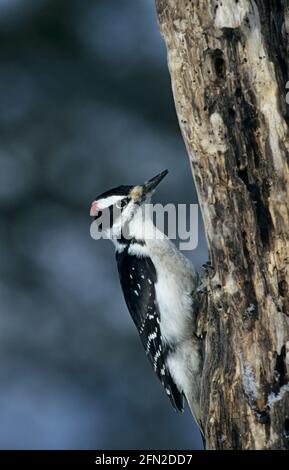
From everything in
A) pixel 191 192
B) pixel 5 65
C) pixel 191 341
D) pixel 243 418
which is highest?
pixel 5 65

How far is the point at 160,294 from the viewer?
603cm

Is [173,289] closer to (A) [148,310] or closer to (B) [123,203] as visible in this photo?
(A) [148,310]

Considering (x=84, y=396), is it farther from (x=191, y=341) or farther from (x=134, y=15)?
(x=191, y=341)

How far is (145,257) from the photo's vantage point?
6.06 meters

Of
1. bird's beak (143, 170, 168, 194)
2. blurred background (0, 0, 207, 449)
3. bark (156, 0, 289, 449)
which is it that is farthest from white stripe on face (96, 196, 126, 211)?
blurred background (0, 0, 207, 449)

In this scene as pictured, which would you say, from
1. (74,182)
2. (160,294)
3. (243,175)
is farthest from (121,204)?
(74,182)

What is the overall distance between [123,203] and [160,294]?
683 millimetres

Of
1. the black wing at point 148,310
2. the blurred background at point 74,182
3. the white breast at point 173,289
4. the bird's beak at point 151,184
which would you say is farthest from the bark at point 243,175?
the blurred background at point 74,182

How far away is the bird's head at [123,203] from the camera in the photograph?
20.6 feet

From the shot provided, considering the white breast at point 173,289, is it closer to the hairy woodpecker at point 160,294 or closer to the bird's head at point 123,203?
the hairy woodpecker at point 160,294

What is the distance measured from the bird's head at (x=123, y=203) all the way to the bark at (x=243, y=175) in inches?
62.9

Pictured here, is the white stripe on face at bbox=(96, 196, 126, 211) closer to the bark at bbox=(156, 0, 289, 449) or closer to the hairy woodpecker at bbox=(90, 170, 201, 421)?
the hairy woodpecker at bbox=(90, 170, 201, 421)

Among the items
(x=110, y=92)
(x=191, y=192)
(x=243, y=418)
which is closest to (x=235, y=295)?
(x=243, y=418)

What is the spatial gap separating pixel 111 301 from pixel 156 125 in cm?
208
